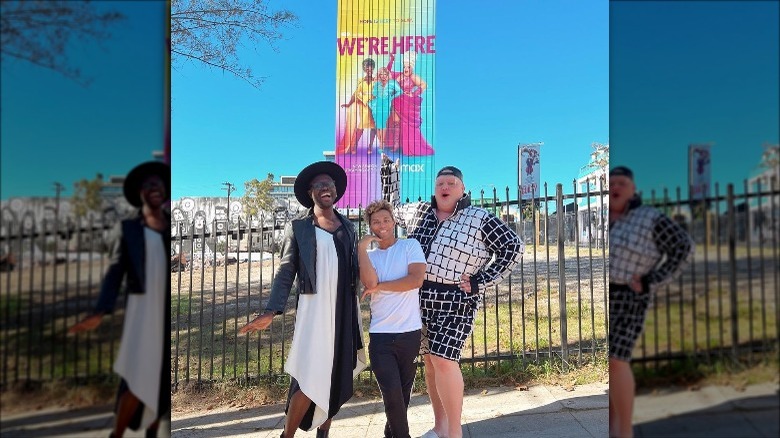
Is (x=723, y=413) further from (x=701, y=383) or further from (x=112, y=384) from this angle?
(x=112, y=384)

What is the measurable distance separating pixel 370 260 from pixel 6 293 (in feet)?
7.68

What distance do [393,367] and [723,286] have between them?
238 centimetres

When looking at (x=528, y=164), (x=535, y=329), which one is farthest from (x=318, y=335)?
(x=528, y=164)

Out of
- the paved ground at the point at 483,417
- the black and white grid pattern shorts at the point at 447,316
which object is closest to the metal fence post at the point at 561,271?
the paved ground at the point at 483,417

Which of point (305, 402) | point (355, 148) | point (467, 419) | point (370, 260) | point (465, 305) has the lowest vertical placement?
point (467, 419)

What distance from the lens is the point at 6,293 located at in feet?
3.18

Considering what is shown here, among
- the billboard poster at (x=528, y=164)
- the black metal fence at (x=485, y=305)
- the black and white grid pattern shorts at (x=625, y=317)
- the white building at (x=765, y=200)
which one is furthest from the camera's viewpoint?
the billboard poster at (x=528, y=164)

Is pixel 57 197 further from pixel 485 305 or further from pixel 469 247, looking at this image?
pixel 485 305

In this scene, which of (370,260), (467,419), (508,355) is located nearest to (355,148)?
(508,355)

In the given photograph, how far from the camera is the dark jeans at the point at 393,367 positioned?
3135mm

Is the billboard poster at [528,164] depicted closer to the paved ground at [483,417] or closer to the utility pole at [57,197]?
the paved ground at [483,417]

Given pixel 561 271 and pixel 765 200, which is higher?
pixel 765 200

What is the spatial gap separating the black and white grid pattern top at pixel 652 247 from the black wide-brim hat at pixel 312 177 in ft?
8.05

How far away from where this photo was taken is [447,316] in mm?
3389
